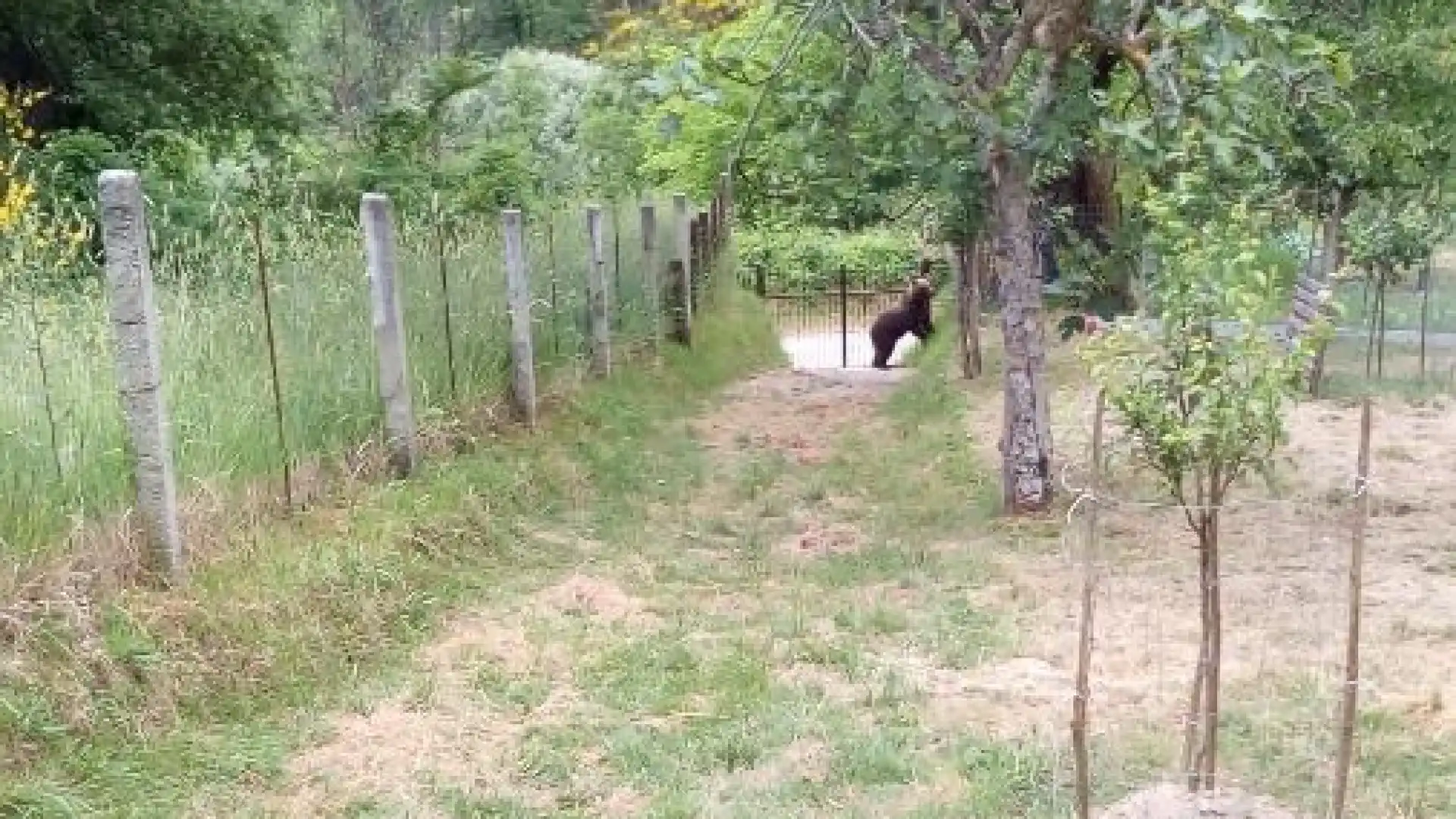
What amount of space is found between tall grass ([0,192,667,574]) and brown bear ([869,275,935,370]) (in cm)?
708

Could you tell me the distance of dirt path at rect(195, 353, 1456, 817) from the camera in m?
4.23

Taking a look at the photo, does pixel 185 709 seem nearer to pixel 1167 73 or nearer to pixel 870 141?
pixel 1167 73

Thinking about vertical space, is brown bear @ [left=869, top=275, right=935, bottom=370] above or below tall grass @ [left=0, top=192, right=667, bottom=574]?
below

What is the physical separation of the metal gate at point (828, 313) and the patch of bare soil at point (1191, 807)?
18028 millimetres

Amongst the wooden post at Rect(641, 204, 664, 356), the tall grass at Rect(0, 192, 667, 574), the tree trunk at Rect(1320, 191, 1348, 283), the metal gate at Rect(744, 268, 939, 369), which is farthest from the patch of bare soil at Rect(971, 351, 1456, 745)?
the metal gate at Rect(744, 268, 939, 369)

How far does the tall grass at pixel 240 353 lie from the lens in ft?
15.3

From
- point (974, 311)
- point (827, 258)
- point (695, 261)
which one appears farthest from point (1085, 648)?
point (827, 258)

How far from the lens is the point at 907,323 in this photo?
16.2 metres

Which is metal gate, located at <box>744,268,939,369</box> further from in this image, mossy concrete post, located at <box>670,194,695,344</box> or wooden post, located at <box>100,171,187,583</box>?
wooden post, located at <box>100,171,187,583</box>

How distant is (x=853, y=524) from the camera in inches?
307

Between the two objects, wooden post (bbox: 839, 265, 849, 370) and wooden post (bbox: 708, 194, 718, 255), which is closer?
wooden post (bbox: 708, 194, 718, 255)

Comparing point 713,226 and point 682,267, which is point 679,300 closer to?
point 682,267

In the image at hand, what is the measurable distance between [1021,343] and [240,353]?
3.63m

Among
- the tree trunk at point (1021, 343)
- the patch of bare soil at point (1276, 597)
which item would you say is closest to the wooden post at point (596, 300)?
the patch of bare soil at point (1276, 597)
